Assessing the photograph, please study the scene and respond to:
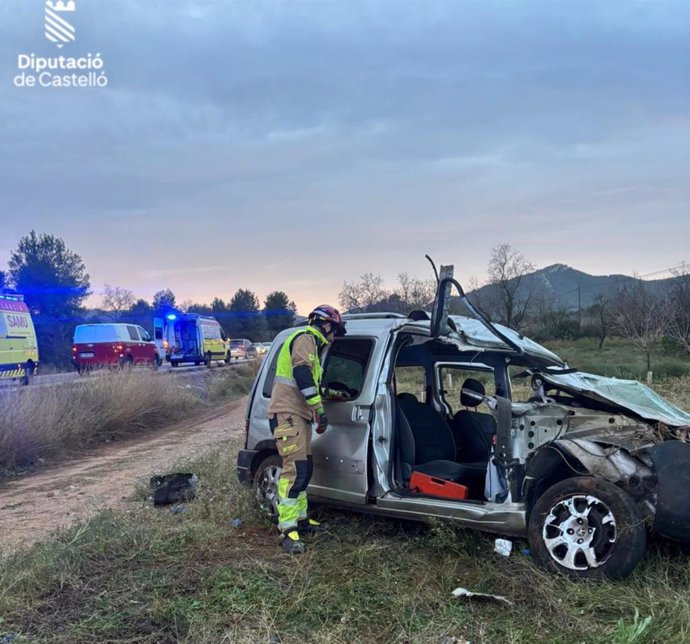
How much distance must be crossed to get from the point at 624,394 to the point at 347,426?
2133 millimetres

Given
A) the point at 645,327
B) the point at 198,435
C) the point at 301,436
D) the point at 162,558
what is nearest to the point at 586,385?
the point at 301,436

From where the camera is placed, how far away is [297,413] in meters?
4.96

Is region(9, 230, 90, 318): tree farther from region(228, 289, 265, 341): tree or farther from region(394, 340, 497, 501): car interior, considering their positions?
region(394, 340, 497, 501): car interior

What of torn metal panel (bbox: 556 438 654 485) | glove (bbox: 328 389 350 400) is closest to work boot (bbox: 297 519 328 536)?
glove (bbox: 328 389 350 400)

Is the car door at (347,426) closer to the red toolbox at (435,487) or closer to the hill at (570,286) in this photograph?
the red toolbox at (435,487)

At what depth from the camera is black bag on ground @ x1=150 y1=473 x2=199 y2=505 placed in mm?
6469

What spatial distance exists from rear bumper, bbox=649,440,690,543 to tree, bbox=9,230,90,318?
140ft

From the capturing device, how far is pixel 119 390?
12969 millimetres

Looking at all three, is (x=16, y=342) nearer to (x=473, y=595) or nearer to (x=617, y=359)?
(x=473, y=595)

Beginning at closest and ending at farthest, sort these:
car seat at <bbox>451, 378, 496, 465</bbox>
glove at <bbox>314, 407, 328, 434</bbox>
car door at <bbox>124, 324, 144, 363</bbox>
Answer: glove at <bbox>314, 407, 328, 434</bbox>, car seat at <bbox>451, 378, 496, 465</bbox>, car door at <bbox>124, 324, 144, 363</bbox>

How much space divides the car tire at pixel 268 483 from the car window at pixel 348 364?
907 millimetres

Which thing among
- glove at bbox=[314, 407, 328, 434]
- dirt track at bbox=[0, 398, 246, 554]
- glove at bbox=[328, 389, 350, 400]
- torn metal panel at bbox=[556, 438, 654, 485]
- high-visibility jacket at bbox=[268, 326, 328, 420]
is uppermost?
high-visibility jacket at bbox=[268, 326, 328, 420]

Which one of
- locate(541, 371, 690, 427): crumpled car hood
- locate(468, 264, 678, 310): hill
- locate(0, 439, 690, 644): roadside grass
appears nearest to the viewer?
locate(0, 439, 690, 644): roadside grass

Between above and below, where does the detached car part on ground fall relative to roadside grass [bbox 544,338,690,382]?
above
